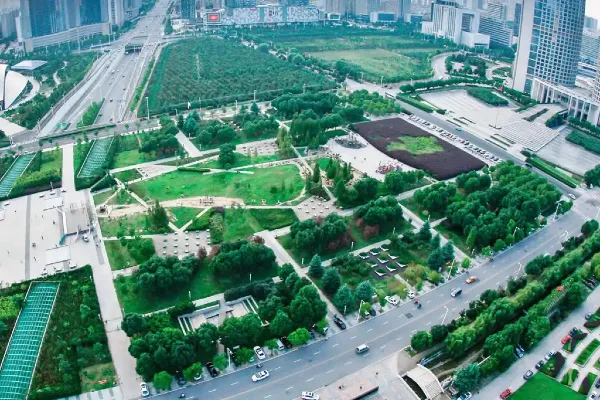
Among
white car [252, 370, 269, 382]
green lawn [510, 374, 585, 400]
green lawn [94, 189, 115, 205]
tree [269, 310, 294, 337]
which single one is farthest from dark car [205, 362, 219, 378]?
green lawn [94, 189, 115, 205]

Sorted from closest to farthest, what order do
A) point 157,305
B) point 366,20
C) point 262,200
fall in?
point 157,305, point 262,200, point 366,20

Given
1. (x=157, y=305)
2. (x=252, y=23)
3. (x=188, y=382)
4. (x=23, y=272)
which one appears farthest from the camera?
(x=252, y=23)

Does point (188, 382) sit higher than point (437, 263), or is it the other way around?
point (437, 263)

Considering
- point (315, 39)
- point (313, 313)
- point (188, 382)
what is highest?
point (315, 39)

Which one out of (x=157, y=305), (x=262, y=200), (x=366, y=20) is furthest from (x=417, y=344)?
(x=366, y=20)

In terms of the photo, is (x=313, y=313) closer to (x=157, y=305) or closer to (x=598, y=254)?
(x=157, y=305)

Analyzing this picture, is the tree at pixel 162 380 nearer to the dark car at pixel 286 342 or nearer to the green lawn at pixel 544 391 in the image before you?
the dark car at pixel 286 342

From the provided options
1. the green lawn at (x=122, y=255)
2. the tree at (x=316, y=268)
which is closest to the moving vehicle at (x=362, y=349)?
the tree at (x=316, y=268)
